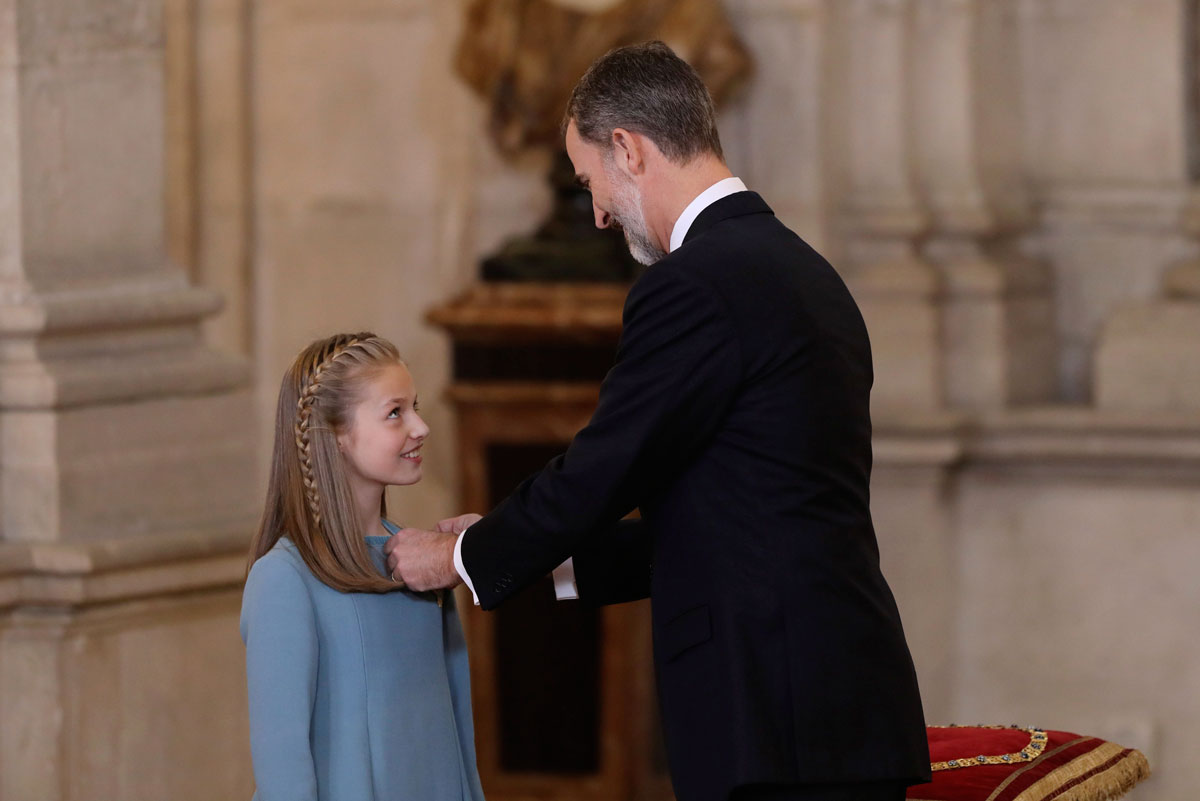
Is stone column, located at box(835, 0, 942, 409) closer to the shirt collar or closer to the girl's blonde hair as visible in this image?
the shirt collar

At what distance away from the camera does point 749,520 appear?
122 inches

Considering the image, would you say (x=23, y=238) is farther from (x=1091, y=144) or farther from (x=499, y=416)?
(x=1091, y=144)

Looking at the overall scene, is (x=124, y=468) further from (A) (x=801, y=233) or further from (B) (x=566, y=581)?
(A) (x=801, y=233)

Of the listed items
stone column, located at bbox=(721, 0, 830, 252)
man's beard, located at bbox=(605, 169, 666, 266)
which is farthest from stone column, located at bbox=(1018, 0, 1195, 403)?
man's beard, located at bbox=(605, 169, 666, 266)

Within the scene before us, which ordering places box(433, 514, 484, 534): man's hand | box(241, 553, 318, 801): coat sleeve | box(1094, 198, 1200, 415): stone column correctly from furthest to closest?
box(1094, 198, 1200, 415): stone column → box(433, 514, 484, 534): man's hand → box(241, 553, 318, 801): coat sleeve

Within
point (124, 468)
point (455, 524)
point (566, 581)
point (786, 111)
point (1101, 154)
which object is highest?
point (786, 111)

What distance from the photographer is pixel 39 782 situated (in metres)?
4.47

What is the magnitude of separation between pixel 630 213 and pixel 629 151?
0.36 ft

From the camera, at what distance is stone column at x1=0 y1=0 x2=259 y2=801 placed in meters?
4.46

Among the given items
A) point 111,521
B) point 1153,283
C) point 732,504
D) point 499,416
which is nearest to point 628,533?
point 732,504

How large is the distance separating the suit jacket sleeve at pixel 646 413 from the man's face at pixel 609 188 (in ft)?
0.73

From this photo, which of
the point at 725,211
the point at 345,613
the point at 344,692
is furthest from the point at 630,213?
the point at 344,692

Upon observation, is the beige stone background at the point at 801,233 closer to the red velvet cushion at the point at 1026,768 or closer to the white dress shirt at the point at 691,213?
the white dress shirt at the point at 691,213

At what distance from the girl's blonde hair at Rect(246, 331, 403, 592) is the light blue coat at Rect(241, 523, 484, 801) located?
0.07 metres
